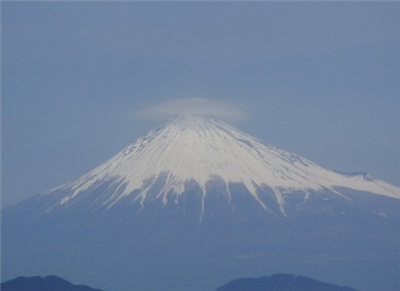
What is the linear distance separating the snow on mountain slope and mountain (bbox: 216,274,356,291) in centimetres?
3214

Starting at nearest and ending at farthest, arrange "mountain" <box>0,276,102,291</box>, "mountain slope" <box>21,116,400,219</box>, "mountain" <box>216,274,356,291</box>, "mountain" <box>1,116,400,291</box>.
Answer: "mountain" <box>0,276,102,291</box>
"mountain" <box>216,274,356,291</box>
"mountain" <box>1,116,400,291</box>
"mountain slope" <box>21,116,400,219</box>

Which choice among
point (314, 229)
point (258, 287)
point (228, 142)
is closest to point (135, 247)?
point (314, 229)

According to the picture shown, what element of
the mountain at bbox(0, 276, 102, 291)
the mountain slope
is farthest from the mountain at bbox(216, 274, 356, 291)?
the mountain slope

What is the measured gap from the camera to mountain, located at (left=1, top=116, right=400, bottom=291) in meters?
72.6

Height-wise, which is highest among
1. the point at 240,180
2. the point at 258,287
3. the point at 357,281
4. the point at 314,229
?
the point at 240,180

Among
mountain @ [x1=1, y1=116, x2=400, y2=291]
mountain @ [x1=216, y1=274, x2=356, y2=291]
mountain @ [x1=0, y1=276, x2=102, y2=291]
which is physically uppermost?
mountain @ [x1=1, y1=116, x2=400, y2=291]

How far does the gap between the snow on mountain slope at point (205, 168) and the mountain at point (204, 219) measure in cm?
10

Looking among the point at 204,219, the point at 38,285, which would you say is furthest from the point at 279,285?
the point at 204,219

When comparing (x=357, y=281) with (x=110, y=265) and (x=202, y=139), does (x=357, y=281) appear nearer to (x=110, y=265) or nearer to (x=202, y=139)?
(x=110, y=265)

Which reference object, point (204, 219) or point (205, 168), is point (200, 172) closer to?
point (205, 168)

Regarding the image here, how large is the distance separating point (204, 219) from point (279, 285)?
101ft

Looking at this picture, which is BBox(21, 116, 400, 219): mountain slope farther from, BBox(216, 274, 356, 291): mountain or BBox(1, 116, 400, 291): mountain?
BBox(216, 274, 356, 291): mountain

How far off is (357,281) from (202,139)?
25478 mm

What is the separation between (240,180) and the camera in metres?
86.5
